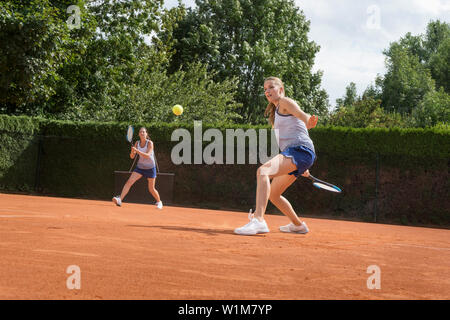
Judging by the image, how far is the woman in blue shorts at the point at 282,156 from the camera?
259 inches

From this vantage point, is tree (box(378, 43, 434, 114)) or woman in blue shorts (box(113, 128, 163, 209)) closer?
woman in blue shorts (box(113, 128, 163, 209))

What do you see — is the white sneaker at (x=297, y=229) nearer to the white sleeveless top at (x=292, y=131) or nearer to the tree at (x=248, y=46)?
the white sleeveless top at (x=292, y=131)

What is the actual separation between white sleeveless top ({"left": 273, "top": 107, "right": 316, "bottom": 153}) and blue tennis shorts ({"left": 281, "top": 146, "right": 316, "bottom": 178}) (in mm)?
62

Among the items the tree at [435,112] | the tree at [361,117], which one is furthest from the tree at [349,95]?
the tree at [361,117]

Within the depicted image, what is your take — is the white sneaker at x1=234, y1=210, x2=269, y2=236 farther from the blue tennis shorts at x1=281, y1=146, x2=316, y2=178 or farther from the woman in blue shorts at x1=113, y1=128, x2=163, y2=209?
the woman in blue shorts at x1=113, y1=128, x2=163, y2=209

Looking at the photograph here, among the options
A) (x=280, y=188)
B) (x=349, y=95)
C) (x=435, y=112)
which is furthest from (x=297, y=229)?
(x=349, y=95)

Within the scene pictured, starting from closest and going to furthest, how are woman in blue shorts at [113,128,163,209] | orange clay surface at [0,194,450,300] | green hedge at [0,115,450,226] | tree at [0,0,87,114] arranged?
orange clay surface at [0,194,450,300]
woman in blue shorts at [113,128,163,209]
green hedge at [0,115,450,226]
tree at [0,0,87,114]

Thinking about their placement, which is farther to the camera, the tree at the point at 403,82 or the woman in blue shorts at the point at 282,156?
the tree at the point at 403,82

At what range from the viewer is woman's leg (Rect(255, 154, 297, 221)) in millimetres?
6516

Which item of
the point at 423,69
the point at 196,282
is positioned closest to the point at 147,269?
the point at 196,282

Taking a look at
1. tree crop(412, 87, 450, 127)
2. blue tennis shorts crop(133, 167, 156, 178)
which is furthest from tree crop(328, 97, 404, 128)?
blue tennis shorts crop(133, 167, 156, 178)

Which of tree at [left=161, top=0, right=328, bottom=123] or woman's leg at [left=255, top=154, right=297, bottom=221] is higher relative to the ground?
tree at [left=161, top=0, right=328, bottom=123]

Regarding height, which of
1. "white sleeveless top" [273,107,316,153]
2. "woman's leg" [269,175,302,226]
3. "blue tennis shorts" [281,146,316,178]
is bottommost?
"woman's leg" [269,175,302,226]

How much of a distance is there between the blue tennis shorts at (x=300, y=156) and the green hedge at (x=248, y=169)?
27.7ft
